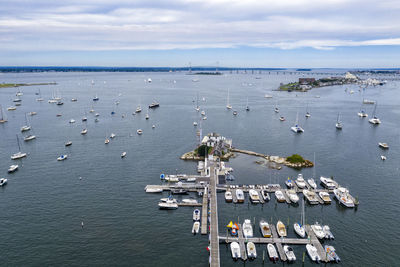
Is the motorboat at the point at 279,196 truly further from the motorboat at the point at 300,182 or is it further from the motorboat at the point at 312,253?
the motorboat at the point at 312,253

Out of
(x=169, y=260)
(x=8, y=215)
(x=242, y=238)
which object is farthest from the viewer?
(x=8, y=215)

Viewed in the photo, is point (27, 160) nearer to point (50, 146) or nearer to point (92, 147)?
point (50, 146)

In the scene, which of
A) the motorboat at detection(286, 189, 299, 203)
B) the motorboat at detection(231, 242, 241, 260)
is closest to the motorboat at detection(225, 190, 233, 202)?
the motorboat at detection(286, 189, 299, 203)

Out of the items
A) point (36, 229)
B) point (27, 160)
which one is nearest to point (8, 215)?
point (36, 229)

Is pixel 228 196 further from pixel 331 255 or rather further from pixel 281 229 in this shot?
pixel 331 255

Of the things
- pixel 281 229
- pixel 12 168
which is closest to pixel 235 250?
pixel 281 229

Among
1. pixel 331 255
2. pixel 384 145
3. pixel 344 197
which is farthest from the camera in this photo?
pixel 384 145
